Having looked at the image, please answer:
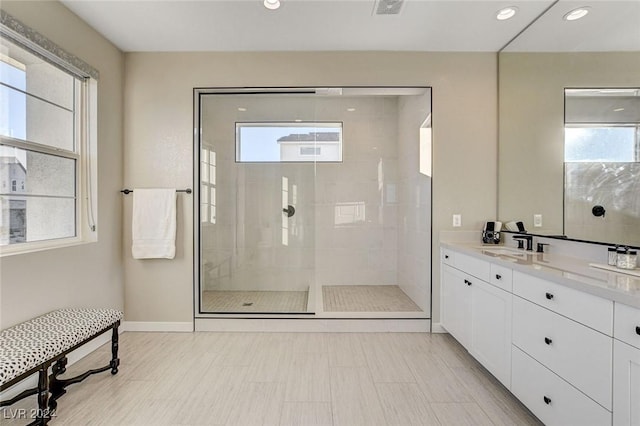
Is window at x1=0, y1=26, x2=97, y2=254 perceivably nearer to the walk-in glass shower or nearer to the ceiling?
the ceiling

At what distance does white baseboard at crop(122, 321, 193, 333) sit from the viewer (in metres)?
3.01

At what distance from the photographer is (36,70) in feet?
7.14

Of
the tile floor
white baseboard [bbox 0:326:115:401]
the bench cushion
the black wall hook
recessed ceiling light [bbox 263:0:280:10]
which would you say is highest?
recessed ceiling light [bbox 263:0:280:10]

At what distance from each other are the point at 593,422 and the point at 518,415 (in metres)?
0.58

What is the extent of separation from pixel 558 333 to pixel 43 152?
10.8 ft

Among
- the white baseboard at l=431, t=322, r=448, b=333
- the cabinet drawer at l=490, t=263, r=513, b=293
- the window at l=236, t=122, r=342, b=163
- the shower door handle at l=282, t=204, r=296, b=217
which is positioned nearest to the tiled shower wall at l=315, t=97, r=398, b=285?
the window at l=236, t=122, r=342, b=163

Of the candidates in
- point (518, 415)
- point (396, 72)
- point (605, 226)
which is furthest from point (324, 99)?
point (518, 415)

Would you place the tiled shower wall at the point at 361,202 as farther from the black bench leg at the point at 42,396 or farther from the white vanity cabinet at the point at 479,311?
the black bench leg at the point at 42,396

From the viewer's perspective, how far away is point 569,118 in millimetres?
2150

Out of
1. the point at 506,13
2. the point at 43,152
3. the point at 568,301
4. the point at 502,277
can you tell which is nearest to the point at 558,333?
the point at 568,301

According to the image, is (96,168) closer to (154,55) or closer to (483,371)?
(154,55)

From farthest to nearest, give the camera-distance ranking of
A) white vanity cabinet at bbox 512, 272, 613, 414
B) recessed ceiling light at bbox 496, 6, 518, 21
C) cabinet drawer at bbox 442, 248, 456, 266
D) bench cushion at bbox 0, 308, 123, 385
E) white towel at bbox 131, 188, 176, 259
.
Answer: white towel at bbox 131, 188, 176, 259, cabinet drawer at bbox 442, 248, 456, 266, recessed ceiling light at bbox 496, 6, 518, 21, bench cushion at bbox 0, 308, 123, 385, white vanity cabinet at bbox 512, 272, 613, 414

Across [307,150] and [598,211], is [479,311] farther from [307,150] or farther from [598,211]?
[307,150]

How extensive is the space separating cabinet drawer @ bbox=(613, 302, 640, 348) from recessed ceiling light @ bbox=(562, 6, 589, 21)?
6.61 ft
